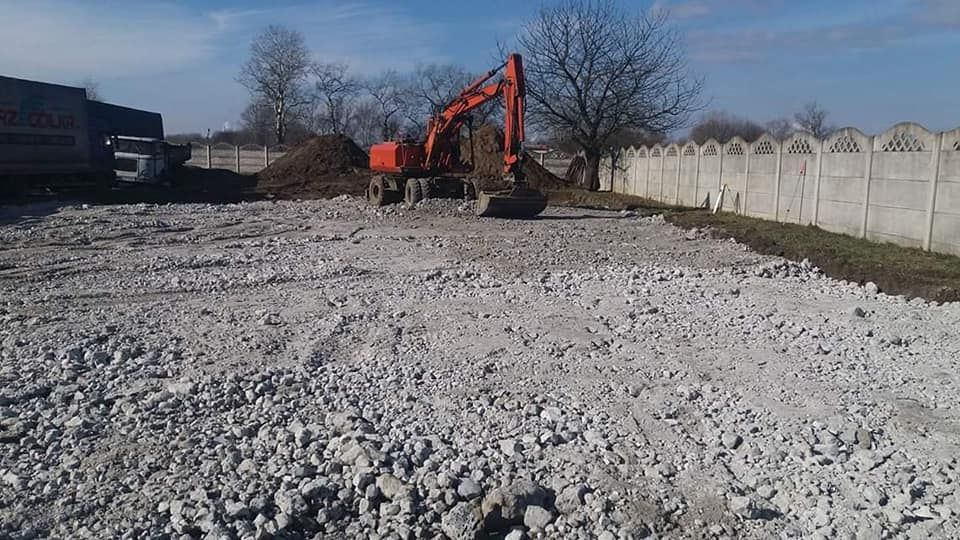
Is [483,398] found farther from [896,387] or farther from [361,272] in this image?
[361,272]

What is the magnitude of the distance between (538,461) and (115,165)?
92.9 ft

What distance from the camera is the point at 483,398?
6.31 metres

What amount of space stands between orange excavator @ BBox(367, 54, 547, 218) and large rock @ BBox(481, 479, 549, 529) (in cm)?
1554

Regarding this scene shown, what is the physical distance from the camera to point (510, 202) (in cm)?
2000

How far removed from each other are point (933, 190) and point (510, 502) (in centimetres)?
1259

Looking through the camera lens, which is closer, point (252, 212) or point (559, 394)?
point (559, 394)

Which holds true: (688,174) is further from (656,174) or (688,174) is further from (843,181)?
(843,181)

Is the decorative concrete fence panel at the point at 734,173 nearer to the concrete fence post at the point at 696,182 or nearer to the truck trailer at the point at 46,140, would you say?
the concrete fence post at the point at 696,182

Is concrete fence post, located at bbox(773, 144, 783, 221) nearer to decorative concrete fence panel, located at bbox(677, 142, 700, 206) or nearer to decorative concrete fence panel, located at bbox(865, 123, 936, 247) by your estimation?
decorative concrete fence panel, located at bbox(865, 123, 936, 247)

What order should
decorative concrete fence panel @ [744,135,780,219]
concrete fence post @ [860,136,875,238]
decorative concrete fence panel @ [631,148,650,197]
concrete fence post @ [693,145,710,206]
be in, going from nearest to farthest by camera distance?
concrete fence post @ [860,136,875,238]
decorative concrete fence panel @ [744,135,780,219]
concrete fence post @ [693,145,710,206]
decorative concrete fence panel @ [631,148,650,197]

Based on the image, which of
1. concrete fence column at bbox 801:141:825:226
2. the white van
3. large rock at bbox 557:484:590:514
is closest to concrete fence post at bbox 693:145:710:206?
concrete fence column at bbox 801:141:825:226

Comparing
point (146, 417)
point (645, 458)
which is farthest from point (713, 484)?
point (146, 417)

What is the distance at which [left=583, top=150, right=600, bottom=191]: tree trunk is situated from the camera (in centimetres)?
3481

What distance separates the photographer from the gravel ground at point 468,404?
4.52 m
